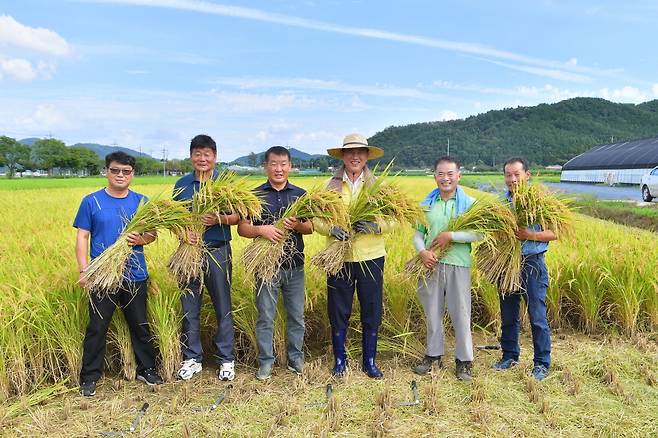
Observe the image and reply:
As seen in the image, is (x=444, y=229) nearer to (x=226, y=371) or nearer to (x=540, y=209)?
(x=540, y=209)

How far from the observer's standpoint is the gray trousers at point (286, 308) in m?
3.46

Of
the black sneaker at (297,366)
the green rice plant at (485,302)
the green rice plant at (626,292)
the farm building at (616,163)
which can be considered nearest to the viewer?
the black sneaker at (297,366)

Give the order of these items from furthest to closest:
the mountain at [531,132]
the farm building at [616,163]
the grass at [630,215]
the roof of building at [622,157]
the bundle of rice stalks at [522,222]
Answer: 1. the mountain at [531,132]
2. the roof of building at [622,157]
3. the farm building at [616,163]
4. the grass at [630,215]
5. the bundle of rice stalks at [522,222]

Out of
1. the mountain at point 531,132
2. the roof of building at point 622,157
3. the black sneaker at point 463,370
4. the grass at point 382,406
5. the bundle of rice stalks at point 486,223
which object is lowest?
the grass at point 382,406

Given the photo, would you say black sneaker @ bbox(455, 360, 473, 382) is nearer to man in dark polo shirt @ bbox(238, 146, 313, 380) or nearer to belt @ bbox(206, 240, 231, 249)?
man in dark polo shirt @ bbox(238, 146, 313, 380)

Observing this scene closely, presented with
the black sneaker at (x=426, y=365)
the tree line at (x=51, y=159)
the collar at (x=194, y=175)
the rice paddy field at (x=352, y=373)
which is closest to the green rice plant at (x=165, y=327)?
the rice paddy field at (x=352, y=373)

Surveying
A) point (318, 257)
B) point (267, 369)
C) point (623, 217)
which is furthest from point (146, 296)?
point (623, 217)

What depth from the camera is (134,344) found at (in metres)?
3.41

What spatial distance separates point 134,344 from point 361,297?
1653 millimetres

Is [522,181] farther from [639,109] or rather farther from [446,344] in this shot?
[639,109]

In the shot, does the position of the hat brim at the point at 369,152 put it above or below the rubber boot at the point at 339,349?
above

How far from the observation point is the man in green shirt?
3432 mm

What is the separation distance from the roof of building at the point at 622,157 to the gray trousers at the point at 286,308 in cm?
3460

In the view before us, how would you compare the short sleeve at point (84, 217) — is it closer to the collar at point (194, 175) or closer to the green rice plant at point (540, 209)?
the collar at point (194, 175)
